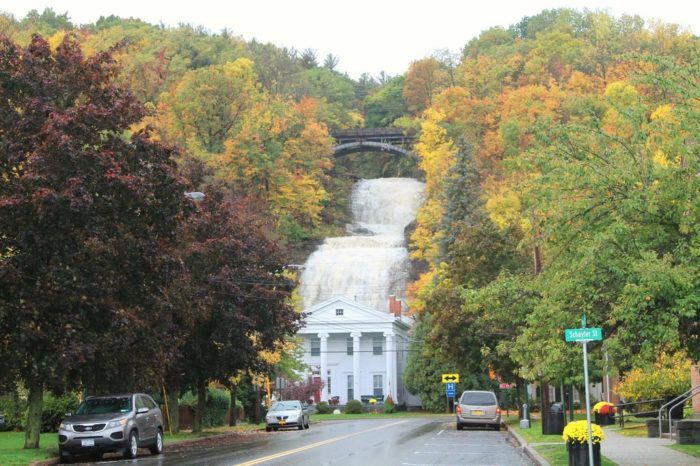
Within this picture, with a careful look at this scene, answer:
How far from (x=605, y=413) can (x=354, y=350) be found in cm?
4670

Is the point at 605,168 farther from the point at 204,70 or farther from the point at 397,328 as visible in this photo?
the point at 204,70

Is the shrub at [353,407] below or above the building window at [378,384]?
below

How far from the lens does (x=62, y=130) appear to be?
2566 centimetres

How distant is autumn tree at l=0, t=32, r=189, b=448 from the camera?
2531 centimetres

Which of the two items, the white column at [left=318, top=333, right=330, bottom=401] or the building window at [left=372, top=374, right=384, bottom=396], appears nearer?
the white column at [left=318, top=333, right=330, bottom=401]

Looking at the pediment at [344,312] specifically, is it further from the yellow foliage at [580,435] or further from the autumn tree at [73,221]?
the yellow foliage at [580,435]

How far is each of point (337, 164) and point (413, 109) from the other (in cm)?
→ 1331

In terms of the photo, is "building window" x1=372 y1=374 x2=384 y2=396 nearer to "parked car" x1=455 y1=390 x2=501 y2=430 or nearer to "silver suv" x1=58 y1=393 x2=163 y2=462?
"parked car" x1=455 y1=390 x2=501 y2=430

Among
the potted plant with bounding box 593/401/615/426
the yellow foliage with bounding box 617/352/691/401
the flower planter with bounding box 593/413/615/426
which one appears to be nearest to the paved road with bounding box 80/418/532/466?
the yellow foliage with bounding box 617/352/691/401

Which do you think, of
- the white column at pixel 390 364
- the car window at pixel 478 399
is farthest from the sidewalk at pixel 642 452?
the white column at pixel 390 364

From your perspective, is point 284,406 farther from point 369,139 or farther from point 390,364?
point 369,139

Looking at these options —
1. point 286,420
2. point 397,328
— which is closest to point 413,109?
point 397,328

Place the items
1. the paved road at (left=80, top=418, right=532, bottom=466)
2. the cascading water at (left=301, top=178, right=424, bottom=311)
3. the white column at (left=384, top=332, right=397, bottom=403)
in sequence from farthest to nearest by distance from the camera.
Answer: the cascading water at (left=301, top=178, right=424, bottom=311) → the white column at (left=384, top=332, right=397, bottom=403) → the paved road at (left=80, top=418, right=532, bottom=466)

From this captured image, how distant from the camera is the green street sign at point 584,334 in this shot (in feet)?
54.9
